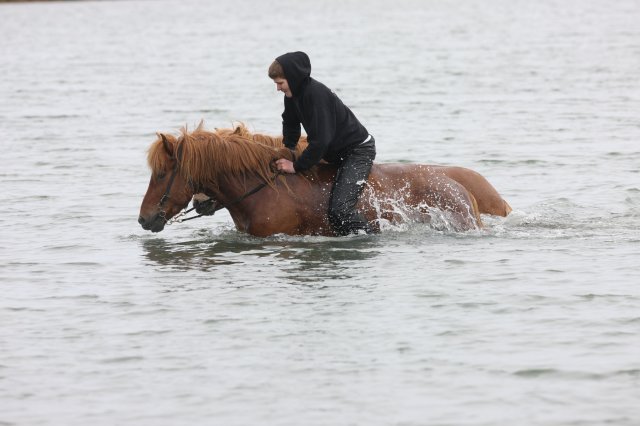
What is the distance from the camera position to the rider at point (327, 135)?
12500 mm

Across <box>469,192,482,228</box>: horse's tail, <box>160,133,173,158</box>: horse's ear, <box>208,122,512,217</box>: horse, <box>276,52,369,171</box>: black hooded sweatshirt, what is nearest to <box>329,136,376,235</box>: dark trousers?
<box>276,52,369,171</box>: black hooded sweatshirt

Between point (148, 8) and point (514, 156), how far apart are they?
94.7 metres

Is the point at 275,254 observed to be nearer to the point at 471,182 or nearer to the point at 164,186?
the point at 164,186

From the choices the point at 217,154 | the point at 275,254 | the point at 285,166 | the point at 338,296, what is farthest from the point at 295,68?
the point at 338,296

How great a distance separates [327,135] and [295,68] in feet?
2.57

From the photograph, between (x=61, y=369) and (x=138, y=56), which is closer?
(x=61, y=369)

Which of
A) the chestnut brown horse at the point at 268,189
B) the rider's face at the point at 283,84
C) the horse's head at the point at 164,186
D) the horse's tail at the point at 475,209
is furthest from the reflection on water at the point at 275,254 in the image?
the rider's face at the point at 283,84

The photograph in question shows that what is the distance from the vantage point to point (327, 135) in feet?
41.5

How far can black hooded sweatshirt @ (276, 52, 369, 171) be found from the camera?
1247 centimetres

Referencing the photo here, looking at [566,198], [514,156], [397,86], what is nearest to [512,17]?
[397,86]

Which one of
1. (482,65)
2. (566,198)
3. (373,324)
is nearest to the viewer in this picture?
(373,324)

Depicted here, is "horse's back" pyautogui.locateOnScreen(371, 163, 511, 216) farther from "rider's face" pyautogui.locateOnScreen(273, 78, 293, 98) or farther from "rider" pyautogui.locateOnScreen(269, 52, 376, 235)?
"rider's face" pyautogui.locateOnScreen(273, 78, 293, 98)

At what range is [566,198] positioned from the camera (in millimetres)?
16547

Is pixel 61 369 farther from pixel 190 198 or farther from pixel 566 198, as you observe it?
pixel 566 198
